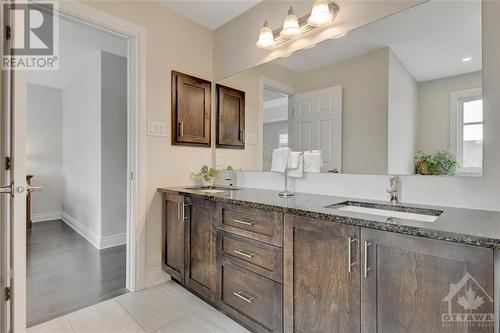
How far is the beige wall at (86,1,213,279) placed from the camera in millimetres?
2217

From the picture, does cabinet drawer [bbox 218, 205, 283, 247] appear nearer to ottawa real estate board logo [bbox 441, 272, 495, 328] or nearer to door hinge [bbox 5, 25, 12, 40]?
ottawa real estate board logo [bbox 441, 272, 495, 328]

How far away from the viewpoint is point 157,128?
7.49 ft

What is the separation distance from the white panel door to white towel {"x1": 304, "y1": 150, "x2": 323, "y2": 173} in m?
0.03

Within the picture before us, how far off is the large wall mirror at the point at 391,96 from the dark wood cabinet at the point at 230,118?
14.8 inches

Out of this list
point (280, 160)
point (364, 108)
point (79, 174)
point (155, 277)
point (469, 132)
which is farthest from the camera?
point (79, 174)

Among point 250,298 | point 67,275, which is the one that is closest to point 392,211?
point 250,298

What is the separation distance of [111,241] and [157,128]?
6.21 feet

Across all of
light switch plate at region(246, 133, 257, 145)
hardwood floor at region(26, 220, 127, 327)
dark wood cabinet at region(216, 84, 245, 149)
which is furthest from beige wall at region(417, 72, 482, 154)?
hardwood floor at region(26, 220, 127, 327)

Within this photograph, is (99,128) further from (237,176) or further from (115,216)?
(237,176)

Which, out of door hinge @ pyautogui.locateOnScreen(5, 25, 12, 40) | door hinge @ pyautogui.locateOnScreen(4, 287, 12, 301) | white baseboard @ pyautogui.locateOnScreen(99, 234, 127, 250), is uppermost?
door hinge @ pyautogui.locateOnScreen(5, 25, 12, 40)

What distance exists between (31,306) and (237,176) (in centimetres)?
187

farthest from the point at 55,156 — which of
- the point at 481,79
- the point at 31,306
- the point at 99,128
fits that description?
the point at 481,79

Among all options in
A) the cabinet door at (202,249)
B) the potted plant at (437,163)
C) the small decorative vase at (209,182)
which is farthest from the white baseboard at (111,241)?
the potted plant at (437,163)

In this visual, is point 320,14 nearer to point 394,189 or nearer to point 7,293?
point 394,189
